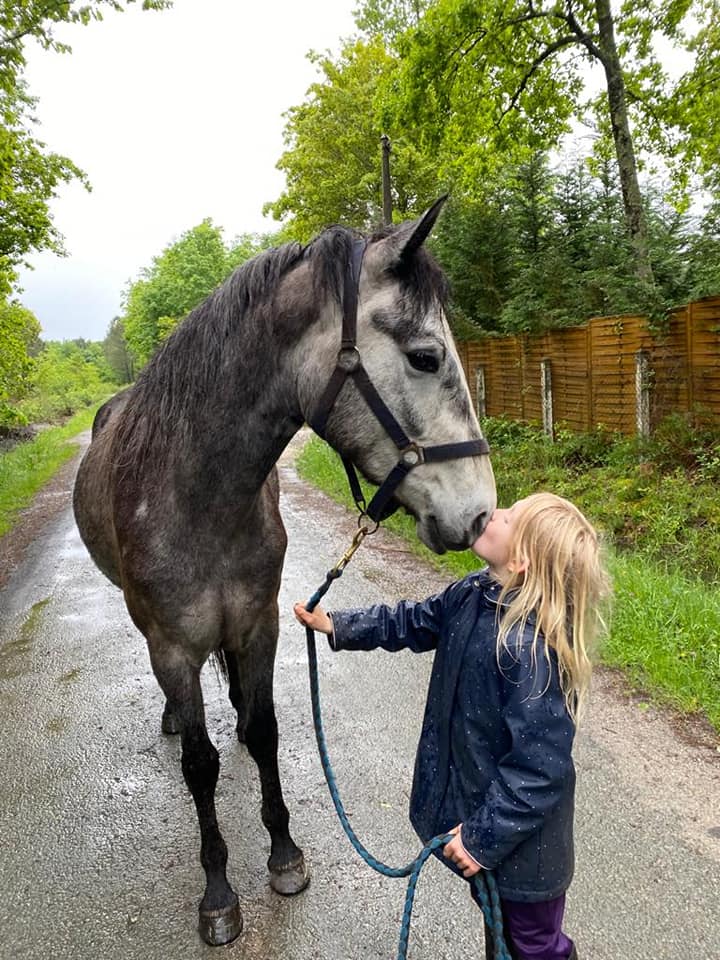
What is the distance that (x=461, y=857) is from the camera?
1.44 meters

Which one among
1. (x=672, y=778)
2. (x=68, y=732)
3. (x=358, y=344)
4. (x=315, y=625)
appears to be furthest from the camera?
(x=68, y=732)

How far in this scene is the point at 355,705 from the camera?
11.9 feet

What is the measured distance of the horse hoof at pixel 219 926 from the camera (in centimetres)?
217

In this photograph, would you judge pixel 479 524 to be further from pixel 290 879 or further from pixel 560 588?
pixel 290 879

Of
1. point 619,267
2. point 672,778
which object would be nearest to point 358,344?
point 672,778

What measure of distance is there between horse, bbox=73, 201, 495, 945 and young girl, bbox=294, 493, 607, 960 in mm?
182

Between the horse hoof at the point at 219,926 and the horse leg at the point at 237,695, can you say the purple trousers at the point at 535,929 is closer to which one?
the horse hoof at the point at 219,926

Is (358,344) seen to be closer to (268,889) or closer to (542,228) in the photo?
(268,889)

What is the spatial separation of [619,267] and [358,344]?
29.3 feet

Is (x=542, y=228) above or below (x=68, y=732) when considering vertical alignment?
above

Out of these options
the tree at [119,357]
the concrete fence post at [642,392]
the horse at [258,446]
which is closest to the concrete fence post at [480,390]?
the concrete fence post at [642,392]

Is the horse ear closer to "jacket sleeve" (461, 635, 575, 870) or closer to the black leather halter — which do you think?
the black leather halter

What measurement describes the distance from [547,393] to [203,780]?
365 inches

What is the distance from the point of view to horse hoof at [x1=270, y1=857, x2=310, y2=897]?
7.70 ft
